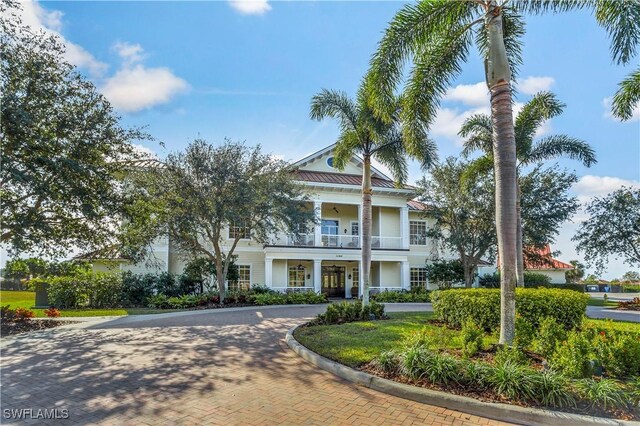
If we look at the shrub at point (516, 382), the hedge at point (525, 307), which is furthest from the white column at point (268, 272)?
the shrub at point (516, 382)

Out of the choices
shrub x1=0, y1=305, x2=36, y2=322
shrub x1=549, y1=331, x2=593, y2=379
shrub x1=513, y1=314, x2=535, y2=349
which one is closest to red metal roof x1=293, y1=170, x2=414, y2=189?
shrub x1=0, y1=305, x2=36, y2=322

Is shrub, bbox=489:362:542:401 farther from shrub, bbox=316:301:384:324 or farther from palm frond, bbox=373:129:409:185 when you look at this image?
palm frond, bbox=373:129:409:185

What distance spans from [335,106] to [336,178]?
13.0 m

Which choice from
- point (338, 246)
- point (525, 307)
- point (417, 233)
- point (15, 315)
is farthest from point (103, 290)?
point (417, 233)

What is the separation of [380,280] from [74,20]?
23712mm

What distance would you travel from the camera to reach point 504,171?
24.7 ft

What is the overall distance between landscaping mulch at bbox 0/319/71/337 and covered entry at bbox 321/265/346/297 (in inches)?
700

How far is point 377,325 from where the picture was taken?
1104 centimetres

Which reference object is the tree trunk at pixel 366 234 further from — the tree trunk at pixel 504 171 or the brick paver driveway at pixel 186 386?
the tree trunk at pixel 504 171

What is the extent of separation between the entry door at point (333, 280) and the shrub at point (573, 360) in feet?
74.1

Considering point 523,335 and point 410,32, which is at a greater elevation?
point 410,32

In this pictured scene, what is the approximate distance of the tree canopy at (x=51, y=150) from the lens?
31.2ft

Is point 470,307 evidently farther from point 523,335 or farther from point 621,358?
point 621,358

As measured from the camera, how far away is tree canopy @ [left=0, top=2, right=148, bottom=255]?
952 centimetres
